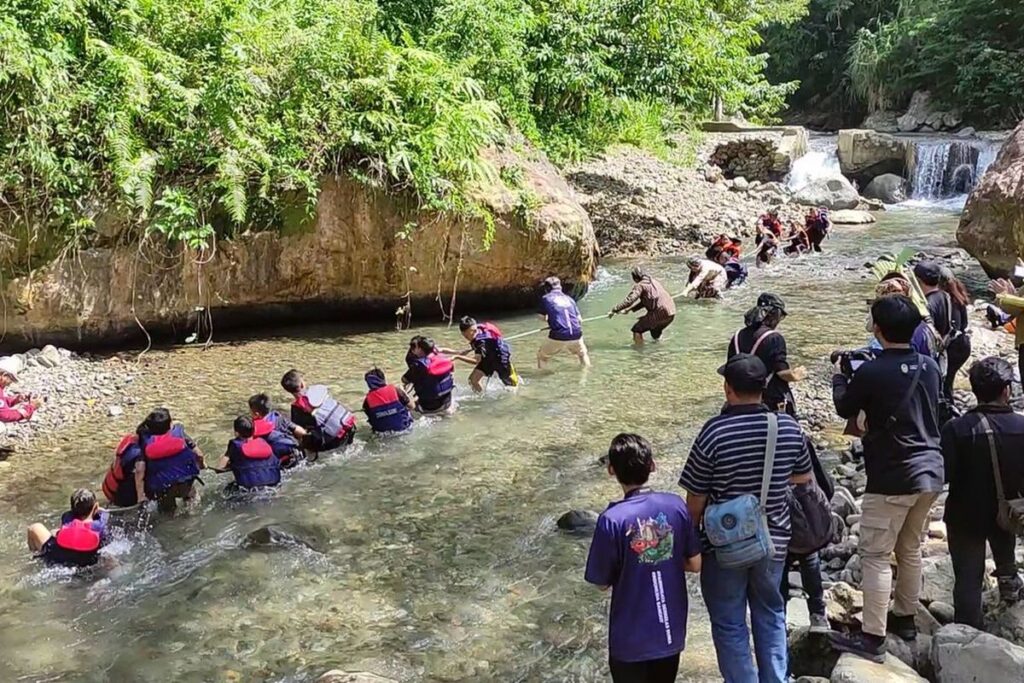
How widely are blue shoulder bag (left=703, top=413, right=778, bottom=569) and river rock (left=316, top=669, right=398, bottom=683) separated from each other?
2.07 meters

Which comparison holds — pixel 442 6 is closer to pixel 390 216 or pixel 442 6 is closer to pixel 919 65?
pixel 390 216

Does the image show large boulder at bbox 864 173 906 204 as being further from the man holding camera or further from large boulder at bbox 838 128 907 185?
the man holding camera

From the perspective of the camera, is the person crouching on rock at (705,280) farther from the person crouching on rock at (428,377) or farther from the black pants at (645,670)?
the black pants at (645,670)

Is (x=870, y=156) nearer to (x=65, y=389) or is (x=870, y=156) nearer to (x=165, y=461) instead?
(x=65, y=389)

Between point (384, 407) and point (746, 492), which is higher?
point (746, 492)

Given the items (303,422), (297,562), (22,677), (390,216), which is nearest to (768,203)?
(390,216)

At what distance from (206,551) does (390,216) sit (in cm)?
688

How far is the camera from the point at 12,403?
9281 mm

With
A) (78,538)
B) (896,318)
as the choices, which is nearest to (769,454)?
(896,318)

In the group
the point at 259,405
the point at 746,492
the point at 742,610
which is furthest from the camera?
the point at 259,405

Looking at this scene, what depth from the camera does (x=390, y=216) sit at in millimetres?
12891

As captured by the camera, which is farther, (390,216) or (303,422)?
(390,216)

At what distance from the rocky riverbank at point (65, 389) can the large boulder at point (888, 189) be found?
2412 centimetres

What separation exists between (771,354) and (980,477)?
233 cm
